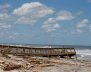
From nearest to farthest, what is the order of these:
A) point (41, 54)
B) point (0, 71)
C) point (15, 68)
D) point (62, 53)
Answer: point (0, 71) → point (15, 68) → point (41, 54) → point (62, 53)

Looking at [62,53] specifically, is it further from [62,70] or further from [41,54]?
[62,70]

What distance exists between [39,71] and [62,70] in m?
3.55

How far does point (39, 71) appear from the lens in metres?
26.9

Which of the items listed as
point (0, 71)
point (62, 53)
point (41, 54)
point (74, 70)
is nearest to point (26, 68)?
point (0, 71)

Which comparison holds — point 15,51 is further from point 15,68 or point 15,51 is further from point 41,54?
point 15,68

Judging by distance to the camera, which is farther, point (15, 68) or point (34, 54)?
point (34, 54)

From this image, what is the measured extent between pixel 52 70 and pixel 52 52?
70.9ft

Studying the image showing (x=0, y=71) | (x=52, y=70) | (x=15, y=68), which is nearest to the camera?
(x=0, y=71)

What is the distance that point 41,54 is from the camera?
158 feet

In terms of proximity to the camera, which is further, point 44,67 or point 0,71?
point 44,67

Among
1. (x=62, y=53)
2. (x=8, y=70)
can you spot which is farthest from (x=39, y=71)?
(x=62, y=53)

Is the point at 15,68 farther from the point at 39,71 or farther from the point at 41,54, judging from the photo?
the point at 41,54

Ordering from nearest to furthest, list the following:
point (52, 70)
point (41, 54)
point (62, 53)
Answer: point (52, 70) < point (41, 54) < point (62, 53)

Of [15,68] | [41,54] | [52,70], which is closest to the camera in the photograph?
[15,68]
